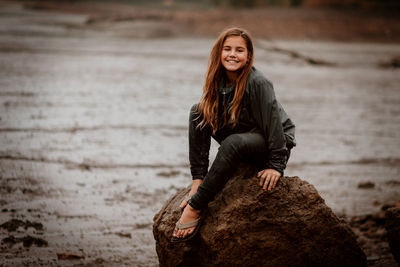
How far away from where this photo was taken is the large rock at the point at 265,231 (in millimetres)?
2887

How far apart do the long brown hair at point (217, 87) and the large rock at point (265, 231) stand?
0.37 m

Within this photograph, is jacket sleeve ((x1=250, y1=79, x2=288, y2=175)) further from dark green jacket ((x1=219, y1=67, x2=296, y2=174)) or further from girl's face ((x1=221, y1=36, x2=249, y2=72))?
girl's face ((x1=221, y1=36, x2=249, y2=72))

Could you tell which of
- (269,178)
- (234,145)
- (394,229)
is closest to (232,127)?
(234,145)

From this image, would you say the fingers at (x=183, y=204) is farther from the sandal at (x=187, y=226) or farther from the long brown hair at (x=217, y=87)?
the long brown hair at (x=217, y=87)

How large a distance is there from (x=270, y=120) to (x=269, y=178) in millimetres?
353

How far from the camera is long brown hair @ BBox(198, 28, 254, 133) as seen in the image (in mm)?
2912

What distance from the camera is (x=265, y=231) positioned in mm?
2932

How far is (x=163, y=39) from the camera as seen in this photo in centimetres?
1461

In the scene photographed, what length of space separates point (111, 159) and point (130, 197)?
101 cm

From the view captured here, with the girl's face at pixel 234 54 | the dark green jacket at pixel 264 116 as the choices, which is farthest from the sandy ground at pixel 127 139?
the girl's face at pixel 234 54

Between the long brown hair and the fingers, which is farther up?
the long brown hair

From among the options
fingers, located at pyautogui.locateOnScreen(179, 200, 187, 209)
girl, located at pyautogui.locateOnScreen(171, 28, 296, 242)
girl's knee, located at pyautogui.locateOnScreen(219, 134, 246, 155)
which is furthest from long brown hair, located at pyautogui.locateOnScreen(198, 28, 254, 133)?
fingers, located at pyautogui.locateOnScreen(179, 200, 187, 209)

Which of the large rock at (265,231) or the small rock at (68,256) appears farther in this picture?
the small rock at (68,256)

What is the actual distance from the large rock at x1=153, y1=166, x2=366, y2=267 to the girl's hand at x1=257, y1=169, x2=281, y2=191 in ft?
0.14
